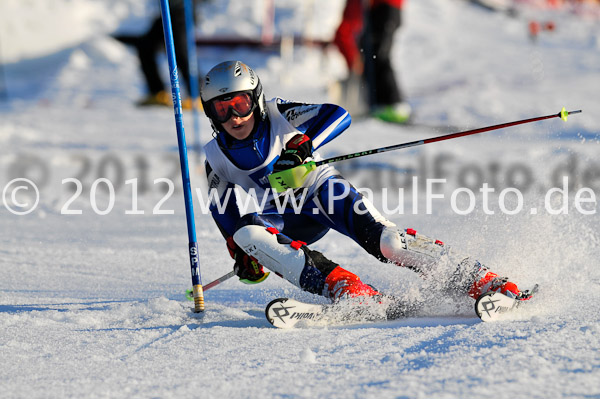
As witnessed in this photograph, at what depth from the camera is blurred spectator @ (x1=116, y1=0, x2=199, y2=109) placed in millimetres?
11320

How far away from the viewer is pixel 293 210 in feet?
12.9

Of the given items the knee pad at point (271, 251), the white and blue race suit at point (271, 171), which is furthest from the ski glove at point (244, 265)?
the knee pad at point (271, 251)

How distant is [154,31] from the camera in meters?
12.3

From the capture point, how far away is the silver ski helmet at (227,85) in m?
3.57

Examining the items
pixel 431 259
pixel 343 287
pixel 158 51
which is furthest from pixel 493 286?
pixel 158 51

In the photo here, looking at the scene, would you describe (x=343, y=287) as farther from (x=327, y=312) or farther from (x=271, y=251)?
(x=271, y=251)

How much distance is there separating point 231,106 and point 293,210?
70 centimetres

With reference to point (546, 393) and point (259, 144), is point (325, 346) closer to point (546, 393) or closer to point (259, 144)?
point (546, 393)

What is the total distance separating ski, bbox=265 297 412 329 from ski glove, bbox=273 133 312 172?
2.32ft

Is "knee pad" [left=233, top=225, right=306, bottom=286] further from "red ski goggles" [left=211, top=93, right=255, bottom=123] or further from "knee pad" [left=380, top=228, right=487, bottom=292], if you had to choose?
"red ski goggles" [left=211, top=93, right=255, bottom=123]

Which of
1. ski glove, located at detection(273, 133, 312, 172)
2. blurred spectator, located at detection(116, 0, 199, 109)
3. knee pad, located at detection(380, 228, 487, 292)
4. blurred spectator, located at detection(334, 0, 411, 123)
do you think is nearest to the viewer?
knee pad, located at detection(380, 228, 487, 292)

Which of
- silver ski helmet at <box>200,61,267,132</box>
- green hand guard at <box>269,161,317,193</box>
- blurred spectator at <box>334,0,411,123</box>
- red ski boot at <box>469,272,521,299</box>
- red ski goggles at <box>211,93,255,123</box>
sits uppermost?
blurred spectator at <box>334,0,411,123</box>

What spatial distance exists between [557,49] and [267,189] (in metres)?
14.6

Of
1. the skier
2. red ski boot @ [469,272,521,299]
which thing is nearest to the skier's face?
the skier
